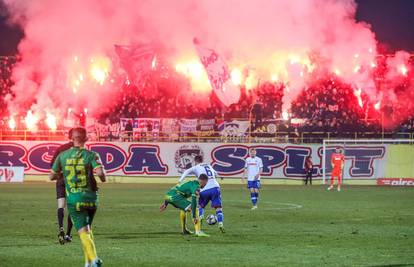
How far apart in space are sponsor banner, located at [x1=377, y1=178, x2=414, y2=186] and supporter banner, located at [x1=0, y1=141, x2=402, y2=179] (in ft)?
1.16

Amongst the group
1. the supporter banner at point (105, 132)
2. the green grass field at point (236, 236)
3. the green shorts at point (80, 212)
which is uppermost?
the supporter banner at point (105, 132)

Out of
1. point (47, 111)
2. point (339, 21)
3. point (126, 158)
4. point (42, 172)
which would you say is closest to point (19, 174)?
point (42, 172)

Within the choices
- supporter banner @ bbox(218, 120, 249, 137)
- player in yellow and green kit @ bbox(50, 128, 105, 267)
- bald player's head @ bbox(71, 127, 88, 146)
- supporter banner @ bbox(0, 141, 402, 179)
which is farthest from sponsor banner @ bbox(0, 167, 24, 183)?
bald player's head @ bbox(71, 127, 88, 146)

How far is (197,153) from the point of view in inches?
2058

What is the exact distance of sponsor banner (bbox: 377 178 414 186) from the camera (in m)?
49.8

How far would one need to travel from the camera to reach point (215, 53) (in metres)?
59.1

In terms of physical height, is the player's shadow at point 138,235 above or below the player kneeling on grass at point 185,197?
below

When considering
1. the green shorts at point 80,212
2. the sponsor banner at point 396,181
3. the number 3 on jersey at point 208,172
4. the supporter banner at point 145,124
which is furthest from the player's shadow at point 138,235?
the supporter banner at point 145,124

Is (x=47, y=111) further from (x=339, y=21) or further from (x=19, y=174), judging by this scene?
(x=339, y=21)

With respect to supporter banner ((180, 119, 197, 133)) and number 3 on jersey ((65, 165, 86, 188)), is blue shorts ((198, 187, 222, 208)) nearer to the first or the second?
number 3 on jersey ((65, 165, 86, 188))

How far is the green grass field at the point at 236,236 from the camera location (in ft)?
49.7

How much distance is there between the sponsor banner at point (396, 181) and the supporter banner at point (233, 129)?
9131 millimetres

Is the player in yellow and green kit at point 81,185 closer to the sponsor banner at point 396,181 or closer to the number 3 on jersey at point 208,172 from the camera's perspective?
the number 3 on jersey at point 208,172

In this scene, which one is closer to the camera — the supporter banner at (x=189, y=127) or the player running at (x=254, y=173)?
the player running at (x=254, y=173)
